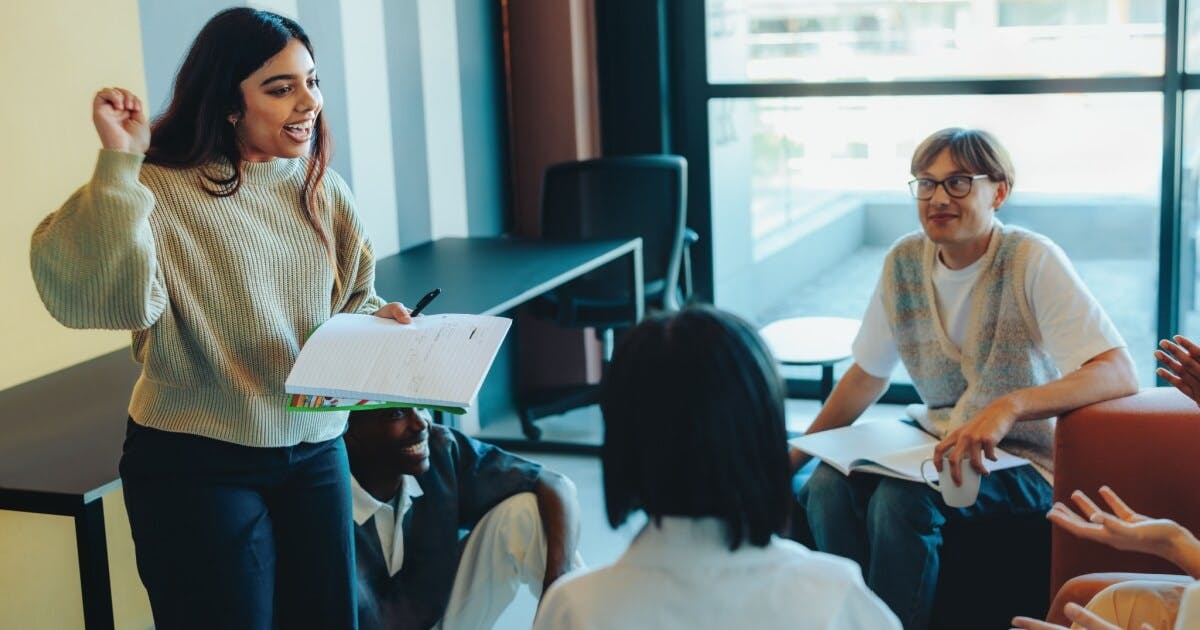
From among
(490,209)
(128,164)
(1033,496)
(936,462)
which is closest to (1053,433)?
(1033,496)

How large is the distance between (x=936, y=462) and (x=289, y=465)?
3.94ft

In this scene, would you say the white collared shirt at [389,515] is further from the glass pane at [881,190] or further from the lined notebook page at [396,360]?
the glass pane at [881,190]

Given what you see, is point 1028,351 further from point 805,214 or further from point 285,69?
point 805,214

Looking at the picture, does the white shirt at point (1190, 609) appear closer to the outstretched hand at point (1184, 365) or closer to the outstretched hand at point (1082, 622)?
the outstretched hand at point (1082, 622)

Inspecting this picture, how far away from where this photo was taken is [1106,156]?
446 centimetres

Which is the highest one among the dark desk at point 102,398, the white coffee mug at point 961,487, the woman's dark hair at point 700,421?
the woman's dark hair at point 700,421

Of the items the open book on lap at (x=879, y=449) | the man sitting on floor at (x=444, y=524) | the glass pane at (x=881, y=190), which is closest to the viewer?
the man sitting on floor at (x=444, y=524)

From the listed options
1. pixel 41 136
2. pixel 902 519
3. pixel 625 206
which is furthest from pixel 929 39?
pixel 41 136

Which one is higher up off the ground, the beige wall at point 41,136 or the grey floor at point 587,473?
the beige wall at point 41,136

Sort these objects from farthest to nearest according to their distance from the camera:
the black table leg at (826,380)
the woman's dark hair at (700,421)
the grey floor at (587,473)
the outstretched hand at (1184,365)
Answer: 1. the black table leg at (826,380)
2. the grey floor at (587,473)
3. the outstretched hand at (1184,365)
4. the woman's dark hair at (700,421)

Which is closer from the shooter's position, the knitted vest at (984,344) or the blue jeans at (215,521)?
the blue jeans at (215,521)

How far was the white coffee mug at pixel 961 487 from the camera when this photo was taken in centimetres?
244

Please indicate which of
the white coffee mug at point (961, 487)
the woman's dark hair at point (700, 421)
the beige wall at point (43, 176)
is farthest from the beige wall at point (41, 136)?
the woman's dark hair at point (700, 421)

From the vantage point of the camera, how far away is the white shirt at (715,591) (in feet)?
4.00
